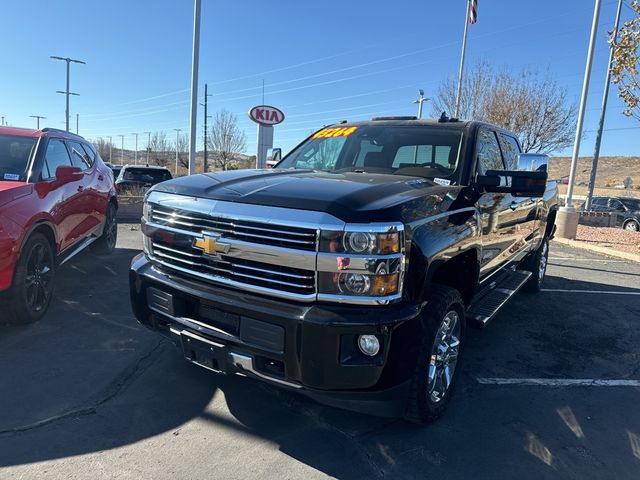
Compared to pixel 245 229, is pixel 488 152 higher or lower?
higher

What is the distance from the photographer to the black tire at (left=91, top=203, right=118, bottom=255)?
722cm

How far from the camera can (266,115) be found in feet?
44.4

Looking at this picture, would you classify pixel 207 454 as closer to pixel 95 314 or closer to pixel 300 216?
pixel 300 216

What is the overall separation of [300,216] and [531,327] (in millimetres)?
3821

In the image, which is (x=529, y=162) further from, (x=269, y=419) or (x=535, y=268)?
(x=535, y=268)

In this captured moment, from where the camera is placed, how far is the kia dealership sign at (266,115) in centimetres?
1328

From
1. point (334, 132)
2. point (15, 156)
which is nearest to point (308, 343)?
point (334, 132)

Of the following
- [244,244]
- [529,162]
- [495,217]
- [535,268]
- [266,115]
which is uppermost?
[266,115]

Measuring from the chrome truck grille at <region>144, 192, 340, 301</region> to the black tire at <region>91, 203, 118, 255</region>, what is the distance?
468cm

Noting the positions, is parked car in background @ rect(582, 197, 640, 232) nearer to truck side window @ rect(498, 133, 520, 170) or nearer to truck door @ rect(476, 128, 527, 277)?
truck side window @ rect(498, 133, 520, 170)

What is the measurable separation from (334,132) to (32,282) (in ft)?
10.3

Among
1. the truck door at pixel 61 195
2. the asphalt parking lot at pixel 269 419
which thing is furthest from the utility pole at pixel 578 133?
the truck door at pixel 61 195

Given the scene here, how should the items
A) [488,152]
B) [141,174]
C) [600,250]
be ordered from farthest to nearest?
[141,174] → [600,250] → [488,152]

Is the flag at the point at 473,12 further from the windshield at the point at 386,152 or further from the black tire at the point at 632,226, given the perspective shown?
the windshield at the point at 386,152
